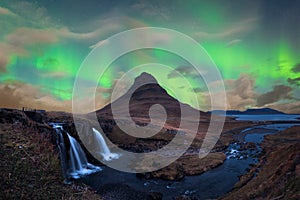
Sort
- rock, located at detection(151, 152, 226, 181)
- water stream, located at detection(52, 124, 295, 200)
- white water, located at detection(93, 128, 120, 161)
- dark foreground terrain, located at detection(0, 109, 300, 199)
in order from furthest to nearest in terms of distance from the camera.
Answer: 1. white water, located at detection(93, 128, 120, 161)
2. rock, located at detection(151, 152, 226, 181)
3. water stream, located at detection(52, 124, 295, 200)
4. dark foreground terrain, located at detection(0, 109, 300, 199)

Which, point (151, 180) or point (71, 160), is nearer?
point (151, 180)

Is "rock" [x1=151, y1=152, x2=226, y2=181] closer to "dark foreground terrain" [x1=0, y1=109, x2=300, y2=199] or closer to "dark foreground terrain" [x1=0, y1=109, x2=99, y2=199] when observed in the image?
"dark foreground terrain" [x1=0, y1=109, x2=300, y2=199]

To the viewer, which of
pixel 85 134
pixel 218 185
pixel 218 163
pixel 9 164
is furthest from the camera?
pixel 85 134

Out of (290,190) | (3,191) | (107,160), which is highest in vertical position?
(290,190)

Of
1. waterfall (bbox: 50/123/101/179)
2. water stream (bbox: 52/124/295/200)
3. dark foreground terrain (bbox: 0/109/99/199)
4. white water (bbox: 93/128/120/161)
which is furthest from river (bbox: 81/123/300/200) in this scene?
dark foreground terrain (bbox: 0/109/99/199)

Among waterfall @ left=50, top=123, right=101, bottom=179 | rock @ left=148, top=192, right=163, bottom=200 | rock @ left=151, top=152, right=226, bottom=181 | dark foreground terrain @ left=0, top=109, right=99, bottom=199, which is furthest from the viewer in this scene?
rock @ left=151, top=152, right=226, bottom=181

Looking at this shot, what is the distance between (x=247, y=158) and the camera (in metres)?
43.0

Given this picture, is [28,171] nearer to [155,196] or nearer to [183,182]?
[155,196]

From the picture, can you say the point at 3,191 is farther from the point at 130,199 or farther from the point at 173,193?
the point at 173,193

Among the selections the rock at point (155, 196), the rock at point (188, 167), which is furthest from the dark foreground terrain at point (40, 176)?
the rock at point (188, 167)

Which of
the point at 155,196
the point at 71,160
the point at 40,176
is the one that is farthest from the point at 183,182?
the point at 40,176

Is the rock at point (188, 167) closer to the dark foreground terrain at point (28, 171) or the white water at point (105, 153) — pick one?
the white water at point (105, 153)

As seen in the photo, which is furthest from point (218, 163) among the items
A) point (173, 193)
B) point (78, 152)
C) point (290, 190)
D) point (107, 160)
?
point (290, 190)

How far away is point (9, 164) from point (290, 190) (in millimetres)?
16771
